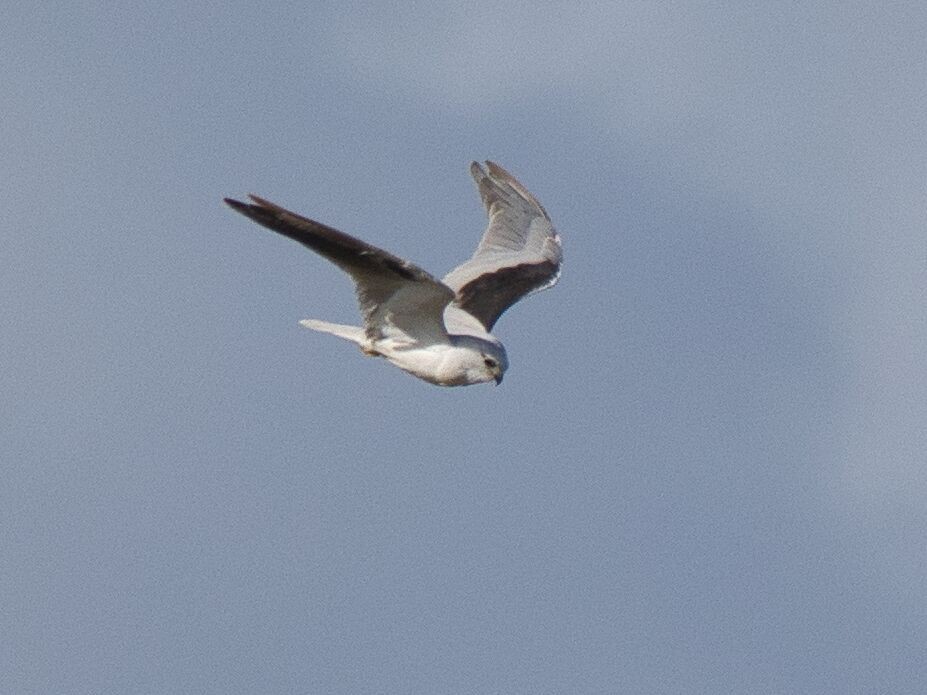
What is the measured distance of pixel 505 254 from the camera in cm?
2412

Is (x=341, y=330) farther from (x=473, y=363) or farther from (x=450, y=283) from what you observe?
(x=450, y=283)

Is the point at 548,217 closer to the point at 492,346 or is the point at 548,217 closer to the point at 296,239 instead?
the point at 492,346

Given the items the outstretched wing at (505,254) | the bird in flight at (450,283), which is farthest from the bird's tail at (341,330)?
the outstretched wing at (505,254)

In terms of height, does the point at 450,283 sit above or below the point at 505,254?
below

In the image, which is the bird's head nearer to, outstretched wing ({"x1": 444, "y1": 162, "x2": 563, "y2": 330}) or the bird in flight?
the bird in flight

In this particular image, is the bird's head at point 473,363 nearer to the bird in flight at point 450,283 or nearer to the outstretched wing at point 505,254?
the bird in flight at point 450,283

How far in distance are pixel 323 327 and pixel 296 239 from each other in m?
2.74

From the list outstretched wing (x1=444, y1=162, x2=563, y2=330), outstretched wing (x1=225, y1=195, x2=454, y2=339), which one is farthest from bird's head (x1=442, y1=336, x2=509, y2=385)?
outstretched wing (x1=444, y1=162, x2=563, y2=330)

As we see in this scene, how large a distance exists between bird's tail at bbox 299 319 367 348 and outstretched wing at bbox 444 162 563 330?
89.7 inches

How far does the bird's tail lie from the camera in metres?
20.1

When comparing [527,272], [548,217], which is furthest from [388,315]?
[548,217]

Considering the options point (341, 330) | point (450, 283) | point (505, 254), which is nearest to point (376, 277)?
point (341, 330)

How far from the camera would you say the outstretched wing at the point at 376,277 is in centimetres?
1730

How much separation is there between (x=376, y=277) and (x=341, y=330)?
1.57 m
